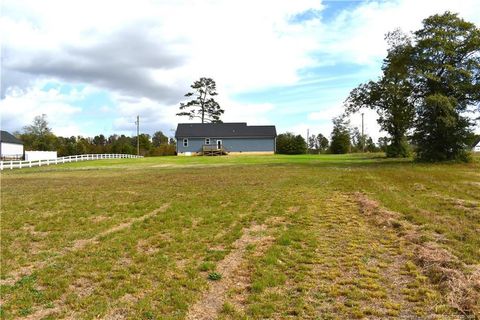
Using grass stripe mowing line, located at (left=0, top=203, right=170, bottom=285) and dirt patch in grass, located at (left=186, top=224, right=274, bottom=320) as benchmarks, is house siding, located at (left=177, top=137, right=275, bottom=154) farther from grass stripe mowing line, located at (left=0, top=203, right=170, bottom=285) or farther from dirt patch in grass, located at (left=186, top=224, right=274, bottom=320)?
dirt patch in grass, located at (left=186, top=224, right=274, bottom=320)

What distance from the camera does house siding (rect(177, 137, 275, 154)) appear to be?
2275 inches

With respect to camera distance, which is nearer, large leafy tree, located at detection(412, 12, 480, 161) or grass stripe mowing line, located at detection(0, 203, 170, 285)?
grass stripe mowing line, located at detection(0, 203, 170, 285)

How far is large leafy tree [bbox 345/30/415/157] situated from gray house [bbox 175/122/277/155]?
21.3 metres

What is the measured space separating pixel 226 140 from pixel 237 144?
1733mm

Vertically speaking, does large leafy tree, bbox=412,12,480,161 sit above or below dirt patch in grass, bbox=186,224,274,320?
above

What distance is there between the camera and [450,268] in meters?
5.64

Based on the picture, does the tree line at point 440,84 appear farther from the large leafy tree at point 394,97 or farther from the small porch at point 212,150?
the small porch at point 212,150

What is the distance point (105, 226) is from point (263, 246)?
408 centimetres

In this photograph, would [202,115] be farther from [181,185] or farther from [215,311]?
[215,311]

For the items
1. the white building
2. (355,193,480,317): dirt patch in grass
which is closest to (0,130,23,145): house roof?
the white building

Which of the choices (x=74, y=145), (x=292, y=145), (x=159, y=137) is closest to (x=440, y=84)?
(x=292, y=145)

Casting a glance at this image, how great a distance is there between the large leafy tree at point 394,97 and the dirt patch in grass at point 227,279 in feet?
77.3

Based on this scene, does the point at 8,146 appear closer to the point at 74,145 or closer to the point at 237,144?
the point at 74,145

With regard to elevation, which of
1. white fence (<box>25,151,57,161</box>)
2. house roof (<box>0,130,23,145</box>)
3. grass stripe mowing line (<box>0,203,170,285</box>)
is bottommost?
grass stripe mowing line (<box>0,203,170,285</box>)
